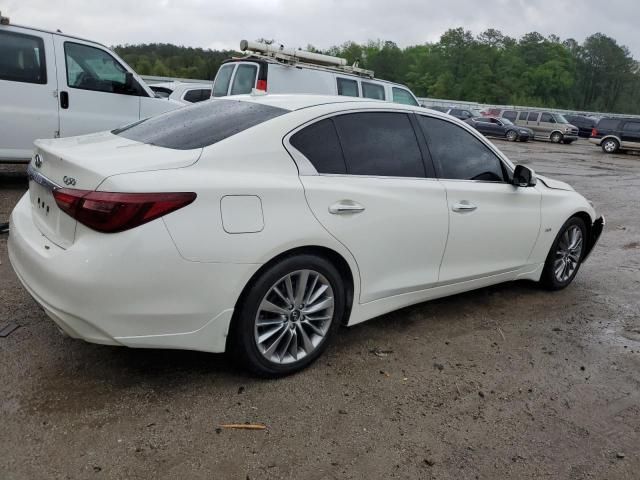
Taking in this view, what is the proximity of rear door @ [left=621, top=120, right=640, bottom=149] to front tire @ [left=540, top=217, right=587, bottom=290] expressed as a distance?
79.0 feet

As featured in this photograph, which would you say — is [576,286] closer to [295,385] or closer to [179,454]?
[295,385]

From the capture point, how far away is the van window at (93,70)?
7234 millimetres

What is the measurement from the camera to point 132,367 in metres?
3.16

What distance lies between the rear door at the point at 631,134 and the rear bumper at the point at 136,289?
90.4 feet

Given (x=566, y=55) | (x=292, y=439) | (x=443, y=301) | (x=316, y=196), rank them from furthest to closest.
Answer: (x=566, y=55), (x=443, y=301), (x=316, y=196), (x=292, y=439)

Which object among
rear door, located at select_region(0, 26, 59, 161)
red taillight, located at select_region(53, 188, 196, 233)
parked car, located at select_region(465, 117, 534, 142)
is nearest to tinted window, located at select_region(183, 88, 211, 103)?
rear door, located at select_region(0, 26, 59, 161)

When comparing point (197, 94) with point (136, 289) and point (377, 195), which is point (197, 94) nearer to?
point (377, 195)

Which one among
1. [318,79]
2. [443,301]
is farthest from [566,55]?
[443,301]

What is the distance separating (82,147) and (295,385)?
176cm

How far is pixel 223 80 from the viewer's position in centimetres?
1062

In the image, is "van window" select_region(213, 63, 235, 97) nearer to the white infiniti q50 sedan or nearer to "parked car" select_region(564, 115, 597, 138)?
the white infiniti q50 sedan

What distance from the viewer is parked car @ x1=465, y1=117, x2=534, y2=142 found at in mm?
30188

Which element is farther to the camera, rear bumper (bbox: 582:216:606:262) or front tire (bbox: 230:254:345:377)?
rear bumper (bbox: 582:216:606:262)

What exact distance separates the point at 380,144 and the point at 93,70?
541 cm
